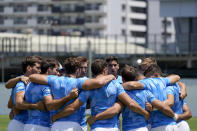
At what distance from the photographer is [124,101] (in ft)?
26.0

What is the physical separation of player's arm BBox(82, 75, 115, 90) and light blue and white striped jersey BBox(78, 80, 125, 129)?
10 centimetres

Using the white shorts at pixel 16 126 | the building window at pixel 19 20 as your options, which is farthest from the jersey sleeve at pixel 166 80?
the building window at pixel 19 20

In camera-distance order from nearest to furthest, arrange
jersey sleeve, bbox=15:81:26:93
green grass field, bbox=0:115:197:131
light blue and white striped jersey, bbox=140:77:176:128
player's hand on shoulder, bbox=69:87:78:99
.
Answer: player's hand on shoulder, bbox=69:87:78:99 → light blue and white striped jersey, bbox=140:77:176:128 → jersey sleeve, bbox=15:81:26:93 → green grass field, bbox=0:115:197:131

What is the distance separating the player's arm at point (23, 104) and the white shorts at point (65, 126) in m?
0.33

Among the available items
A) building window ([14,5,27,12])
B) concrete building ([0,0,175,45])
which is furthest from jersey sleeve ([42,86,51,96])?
building window ([14,5,27,12])

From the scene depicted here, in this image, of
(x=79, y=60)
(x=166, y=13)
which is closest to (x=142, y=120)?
(x=79, y=60)

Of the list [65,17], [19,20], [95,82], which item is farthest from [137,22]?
[95,82]

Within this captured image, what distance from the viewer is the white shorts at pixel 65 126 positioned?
7.89 meters

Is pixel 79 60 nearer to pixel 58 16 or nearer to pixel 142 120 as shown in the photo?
pixel 142 120

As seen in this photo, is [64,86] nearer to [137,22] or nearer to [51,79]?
[51,79]

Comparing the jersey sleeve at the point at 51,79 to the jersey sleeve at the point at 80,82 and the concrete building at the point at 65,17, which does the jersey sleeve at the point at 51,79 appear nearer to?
the jersey sleeve at the point at 80,82

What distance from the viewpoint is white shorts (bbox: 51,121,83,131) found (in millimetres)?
7891

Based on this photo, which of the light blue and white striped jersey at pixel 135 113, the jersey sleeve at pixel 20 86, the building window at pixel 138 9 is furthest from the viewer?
the building window at pixel 138 9

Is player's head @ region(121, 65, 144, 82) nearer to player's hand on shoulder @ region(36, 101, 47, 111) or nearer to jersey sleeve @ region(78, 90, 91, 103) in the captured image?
jersey sleeve @ region(78, 90, 91, 103)
